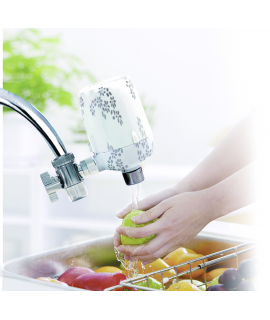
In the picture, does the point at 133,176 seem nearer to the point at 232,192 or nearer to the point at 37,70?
the point at 232,192

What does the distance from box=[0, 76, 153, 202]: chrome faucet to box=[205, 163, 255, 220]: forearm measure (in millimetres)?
213

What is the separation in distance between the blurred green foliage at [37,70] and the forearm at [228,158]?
194cm

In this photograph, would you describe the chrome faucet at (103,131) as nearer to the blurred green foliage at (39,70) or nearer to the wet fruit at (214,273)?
the wet fruit at (214,273)

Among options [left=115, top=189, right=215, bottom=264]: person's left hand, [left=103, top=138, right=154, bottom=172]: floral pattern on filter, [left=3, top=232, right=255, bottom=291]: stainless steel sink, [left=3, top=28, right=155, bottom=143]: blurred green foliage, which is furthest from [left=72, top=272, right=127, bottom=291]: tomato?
[left=3, top=28, right=155, bottom=143]: blurred green foliage

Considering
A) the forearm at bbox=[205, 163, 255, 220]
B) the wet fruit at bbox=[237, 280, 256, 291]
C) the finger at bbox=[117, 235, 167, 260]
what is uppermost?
the forearm at bbox=[205, 163, 255, 220]

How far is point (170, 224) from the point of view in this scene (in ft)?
2.18

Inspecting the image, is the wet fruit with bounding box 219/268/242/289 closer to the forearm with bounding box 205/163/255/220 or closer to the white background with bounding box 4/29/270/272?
the forearm with bounding box 205/163/255/220

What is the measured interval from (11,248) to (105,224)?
79cm

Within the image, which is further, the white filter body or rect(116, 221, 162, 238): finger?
rect(116, 221, 162, 238): finger

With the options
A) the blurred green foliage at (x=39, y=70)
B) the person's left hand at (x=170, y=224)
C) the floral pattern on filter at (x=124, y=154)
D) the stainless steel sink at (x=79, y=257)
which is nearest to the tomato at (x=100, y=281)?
the person's left hand at (x=170, y=224)

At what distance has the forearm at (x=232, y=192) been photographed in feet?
2.23

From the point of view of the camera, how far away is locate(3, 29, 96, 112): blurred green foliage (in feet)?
8.43
